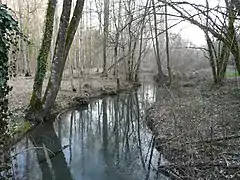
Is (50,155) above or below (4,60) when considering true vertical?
below

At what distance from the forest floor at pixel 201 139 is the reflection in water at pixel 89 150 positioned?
58 centimetres

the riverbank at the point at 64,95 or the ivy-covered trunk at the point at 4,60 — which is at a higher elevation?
the ivy-covered trunk at the point at 4,60

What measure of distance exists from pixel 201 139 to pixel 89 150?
158 inches

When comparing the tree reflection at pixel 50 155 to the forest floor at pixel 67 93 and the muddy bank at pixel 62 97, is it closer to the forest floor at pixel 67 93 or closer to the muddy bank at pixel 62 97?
the muddy bank at pixel 62 97

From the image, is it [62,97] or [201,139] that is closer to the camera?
[201,139]

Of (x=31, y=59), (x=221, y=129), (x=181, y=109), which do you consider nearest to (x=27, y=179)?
(x=221, y=129)

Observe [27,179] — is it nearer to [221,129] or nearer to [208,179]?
[208,179]

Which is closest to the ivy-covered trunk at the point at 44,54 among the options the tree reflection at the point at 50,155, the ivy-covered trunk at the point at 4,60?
the tree reflection at the point at 50,155

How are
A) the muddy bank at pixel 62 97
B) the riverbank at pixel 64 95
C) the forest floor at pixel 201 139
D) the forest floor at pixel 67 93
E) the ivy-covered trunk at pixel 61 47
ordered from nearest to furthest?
the forest floor at pixel 201 139, the muddy bank at pixel 62 97, the riverbank at pixel 64 95, the ivy-covered trunk at pixel 61 47, the forest floor at pixel 67 93

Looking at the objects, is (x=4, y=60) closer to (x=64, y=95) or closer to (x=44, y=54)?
(x=44, y=54)

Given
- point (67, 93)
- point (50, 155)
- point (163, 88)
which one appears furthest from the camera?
point (67, 93)

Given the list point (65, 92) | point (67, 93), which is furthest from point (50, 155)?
point (65, 92)

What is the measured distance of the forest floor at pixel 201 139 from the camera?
6930 mm

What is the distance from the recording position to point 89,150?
10438 mm
